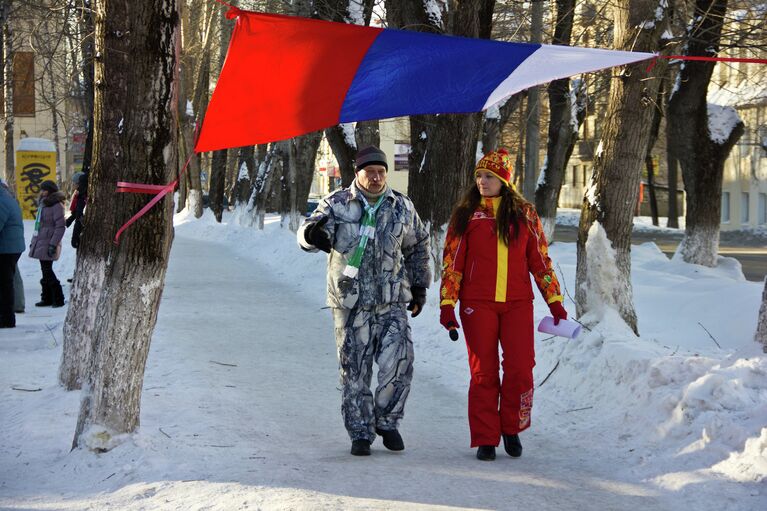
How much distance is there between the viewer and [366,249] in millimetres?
5750

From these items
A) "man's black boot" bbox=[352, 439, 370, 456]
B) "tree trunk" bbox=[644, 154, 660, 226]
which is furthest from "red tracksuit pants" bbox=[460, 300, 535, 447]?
"tree trunk" bbox=[644, 154, 660, 226]

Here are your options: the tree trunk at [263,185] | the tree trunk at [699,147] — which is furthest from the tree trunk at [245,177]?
the tree trunk at [699,147]

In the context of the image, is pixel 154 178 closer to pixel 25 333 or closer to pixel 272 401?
pixel 272 401

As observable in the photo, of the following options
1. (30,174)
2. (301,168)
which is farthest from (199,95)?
(301,168)

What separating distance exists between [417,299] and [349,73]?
1478 millimetres

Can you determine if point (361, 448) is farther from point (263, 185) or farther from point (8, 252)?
point (263, 185)

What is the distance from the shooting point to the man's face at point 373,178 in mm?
5734

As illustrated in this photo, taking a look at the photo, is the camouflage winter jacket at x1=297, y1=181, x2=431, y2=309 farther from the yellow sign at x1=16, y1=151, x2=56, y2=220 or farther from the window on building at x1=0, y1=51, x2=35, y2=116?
the yellow sign at x1=16, y1=151, x2=56, y2=220

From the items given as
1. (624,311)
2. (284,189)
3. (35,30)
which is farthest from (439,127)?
(284,189)

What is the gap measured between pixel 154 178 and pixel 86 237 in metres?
2.25

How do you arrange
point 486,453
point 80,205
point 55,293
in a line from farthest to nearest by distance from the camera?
point 55,293
point 80,205
point 486,453

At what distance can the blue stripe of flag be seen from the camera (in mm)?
6176

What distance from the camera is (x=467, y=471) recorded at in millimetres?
5398

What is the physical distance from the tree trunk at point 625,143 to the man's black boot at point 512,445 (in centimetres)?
343
